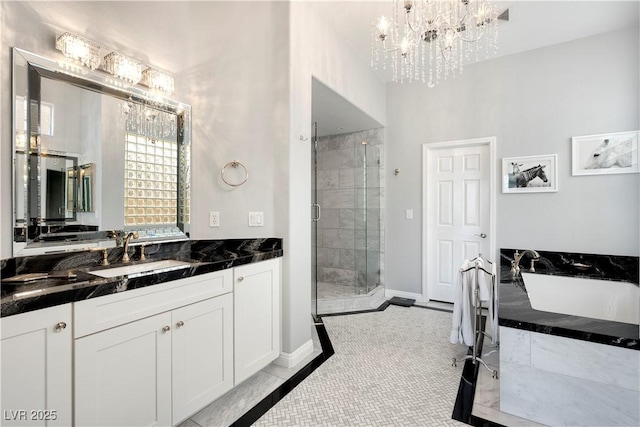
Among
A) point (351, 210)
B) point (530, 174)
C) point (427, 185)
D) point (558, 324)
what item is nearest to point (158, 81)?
point (558, 324)

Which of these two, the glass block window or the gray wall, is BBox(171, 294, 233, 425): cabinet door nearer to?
the glass block window

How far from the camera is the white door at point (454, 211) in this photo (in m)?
3.51

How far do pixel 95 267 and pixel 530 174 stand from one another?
154 inches

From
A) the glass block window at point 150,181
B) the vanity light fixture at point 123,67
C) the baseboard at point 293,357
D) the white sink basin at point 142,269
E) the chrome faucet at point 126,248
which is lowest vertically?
the baseboard at point 293,357

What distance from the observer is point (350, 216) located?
435 cm

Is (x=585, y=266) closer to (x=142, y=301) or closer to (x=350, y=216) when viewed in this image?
(x=350, y=216)

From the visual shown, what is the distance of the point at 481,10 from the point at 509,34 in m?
1.35

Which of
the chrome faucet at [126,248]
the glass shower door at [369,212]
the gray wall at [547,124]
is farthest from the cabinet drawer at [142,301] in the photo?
the gray wall at [547,124]

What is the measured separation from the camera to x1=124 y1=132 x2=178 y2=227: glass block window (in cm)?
191

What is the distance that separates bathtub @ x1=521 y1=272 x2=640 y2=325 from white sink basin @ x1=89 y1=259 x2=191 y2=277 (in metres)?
2.82

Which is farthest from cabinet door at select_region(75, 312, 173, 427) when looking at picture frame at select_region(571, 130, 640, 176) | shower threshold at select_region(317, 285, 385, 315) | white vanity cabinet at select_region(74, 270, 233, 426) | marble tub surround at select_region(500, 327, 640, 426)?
picture frame at select_region(571, 130, 640, 176)

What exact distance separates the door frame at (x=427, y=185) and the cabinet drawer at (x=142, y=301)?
110 inches

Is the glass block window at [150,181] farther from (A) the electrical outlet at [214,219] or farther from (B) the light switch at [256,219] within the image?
(B) the light switch at [256,219]

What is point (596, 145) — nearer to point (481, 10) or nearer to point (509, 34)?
point (509, 34)
